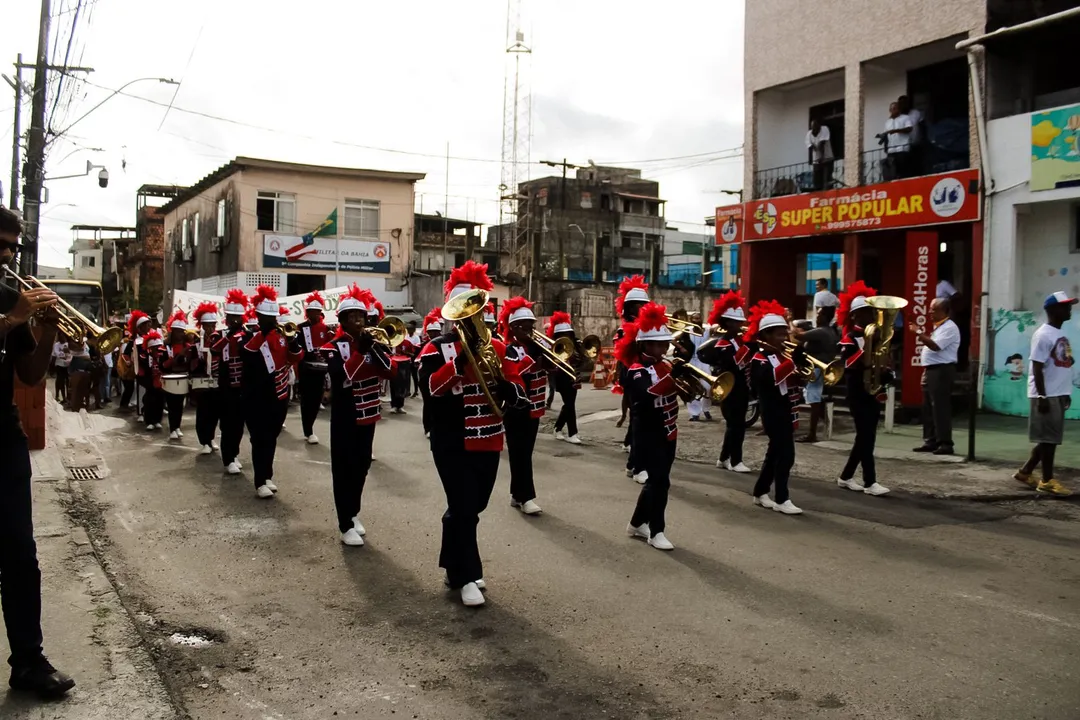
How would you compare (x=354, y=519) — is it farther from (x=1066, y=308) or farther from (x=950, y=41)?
(x=950, y=41)

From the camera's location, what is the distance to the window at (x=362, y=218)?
35.0 meters

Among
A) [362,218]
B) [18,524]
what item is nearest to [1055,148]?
[18,524]

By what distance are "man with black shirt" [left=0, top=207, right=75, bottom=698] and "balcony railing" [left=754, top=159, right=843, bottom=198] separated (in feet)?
55.6

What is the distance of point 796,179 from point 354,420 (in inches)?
590

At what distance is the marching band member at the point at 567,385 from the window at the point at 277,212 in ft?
74.6

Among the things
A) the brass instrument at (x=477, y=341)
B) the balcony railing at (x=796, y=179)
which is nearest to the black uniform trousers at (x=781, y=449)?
the brass instrument at (x=477, y=341)

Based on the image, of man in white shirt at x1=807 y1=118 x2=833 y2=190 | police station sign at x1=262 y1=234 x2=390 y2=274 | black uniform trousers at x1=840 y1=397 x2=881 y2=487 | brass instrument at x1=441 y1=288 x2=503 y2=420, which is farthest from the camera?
police station sign at x1=262 y1=234 x2=390 y2=274

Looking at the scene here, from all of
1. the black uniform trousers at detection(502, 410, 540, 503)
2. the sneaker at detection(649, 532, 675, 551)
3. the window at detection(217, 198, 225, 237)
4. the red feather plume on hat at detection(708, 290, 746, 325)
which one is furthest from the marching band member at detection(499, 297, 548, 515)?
the window at detection(217, 198, 225, 237)

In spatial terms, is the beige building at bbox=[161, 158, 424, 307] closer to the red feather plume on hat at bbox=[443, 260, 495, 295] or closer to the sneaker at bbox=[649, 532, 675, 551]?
the red feather plume on hat at bbox=[443, 260, 495, 295]

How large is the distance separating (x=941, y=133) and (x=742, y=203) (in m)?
4.50

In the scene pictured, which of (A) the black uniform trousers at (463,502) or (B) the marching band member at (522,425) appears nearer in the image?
(A) the black uniform trousers at (463,502)

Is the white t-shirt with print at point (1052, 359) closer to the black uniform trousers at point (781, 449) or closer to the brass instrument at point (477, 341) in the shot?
the black uniform trousers at point (781, 449)

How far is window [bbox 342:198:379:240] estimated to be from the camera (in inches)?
1377

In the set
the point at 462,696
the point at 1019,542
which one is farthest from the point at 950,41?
the point at 462,696
